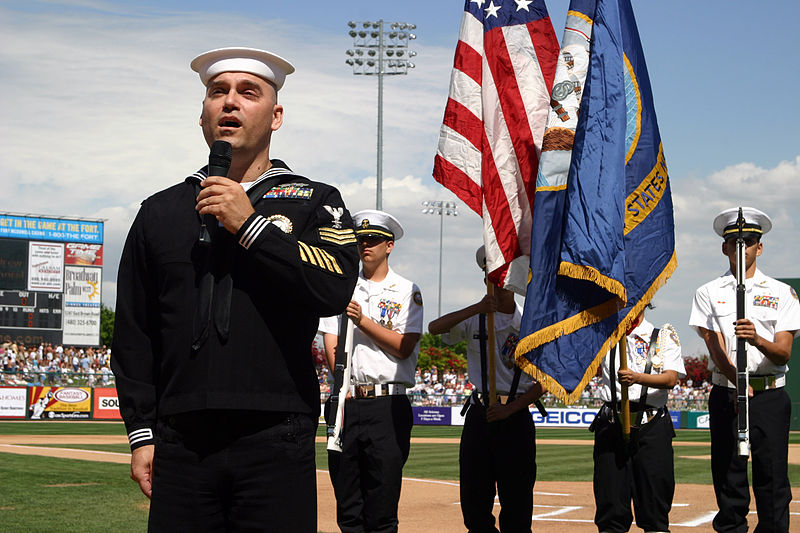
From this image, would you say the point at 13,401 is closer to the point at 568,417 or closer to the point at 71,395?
the point at 71,395

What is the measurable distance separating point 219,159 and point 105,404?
121 feet

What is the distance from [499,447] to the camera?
6980 millimetres

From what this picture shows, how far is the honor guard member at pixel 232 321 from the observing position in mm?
3381

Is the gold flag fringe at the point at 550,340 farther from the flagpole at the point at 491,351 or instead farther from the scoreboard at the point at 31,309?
the scoreboard at the point at 31,309

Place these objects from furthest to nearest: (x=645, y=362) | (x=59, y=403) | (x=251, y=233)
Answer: (x=59, y=403)
(x=645, y=362)
(x=251, y=233)

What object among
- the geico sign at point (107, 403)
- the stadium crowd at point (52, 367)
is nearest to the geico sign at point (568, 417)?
the geico sign at point (107, 403)

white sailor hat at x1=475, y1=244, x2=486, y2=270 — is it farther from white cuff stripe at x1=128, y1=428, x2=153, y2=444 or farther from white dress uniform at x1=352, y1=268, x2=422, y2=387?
white cuff stripe at x1=128, y1=428, x2=153, y2=444

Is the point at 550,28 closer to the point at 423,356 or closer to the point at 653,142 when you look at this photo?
the point at 653,142

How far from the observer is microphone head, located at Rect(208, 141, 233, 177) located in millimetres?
3461

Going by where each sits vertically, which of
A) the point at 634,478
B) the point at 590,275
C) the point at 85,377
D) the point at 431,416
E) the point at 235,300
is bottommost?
the point at 431,416

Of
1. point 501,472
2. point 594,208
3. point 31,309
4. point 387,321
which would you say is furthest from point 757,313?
point 31,309

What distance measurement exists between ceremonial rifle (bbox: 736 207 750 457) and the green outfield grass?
5.44 m

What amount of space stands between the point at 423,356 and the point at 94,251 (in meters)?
31.2

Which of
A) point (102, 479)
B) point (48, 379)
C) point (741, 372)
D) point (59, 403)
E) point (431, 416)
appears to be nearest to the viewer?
point (741, 372)
